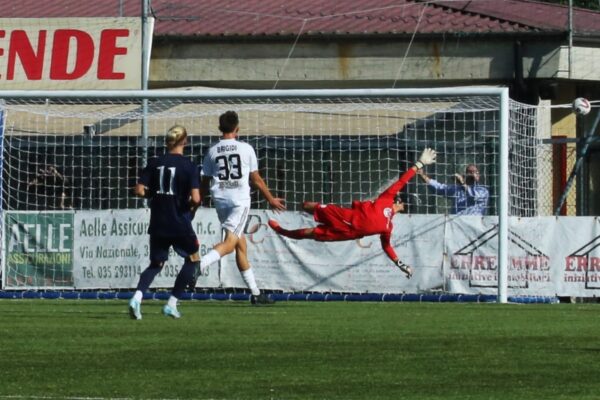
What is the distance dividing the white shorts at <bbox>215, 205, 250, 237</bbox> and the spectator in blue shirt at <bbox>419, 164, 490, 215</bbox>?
16.6 feet

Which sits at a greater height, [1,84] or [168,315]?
[1,84]

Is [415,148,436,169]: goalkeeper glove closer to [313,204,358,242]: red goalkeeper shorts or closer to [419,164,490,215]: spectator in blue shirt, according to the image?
[313,204,358,242]: red goalkeeper shorts

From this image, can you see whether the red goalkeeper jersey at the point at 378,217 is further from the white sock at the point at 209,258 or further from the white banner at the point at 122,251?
the white sock at the point at 209,258

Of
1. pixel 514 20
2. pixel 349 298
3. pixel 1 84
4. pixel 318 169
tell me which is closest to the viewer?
pixel 349 298

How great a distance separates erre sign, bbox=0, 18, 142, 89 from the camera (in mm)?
26391

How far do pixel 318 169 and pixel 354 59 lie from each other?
31.5 ft

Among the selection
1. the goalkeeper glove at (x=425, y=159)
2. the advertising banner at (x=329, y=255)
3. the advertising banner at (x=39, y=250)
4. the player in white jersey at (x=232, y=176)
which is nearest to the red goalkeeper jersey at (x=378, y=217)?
the goalkeeper glove at (x=425, y=159)

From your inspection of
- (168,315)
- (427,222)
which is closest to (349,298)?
(427,222)

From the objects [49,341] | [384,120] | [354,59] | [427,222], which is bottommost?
[49,341]

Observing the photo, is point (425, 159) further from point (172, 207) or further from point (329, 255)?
point (172, 207)

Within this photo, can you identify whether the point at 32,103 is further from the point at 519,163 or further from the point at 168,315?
the point at 168,315

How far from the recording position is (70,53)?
26.8 metres

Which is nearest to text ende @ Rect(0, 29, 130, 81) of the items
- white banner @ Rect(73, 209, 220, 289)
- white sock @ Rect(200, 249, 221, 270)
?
white banner @ Rect(73, 209, 220, 289)

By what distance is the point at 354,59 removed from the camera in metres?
33.2
